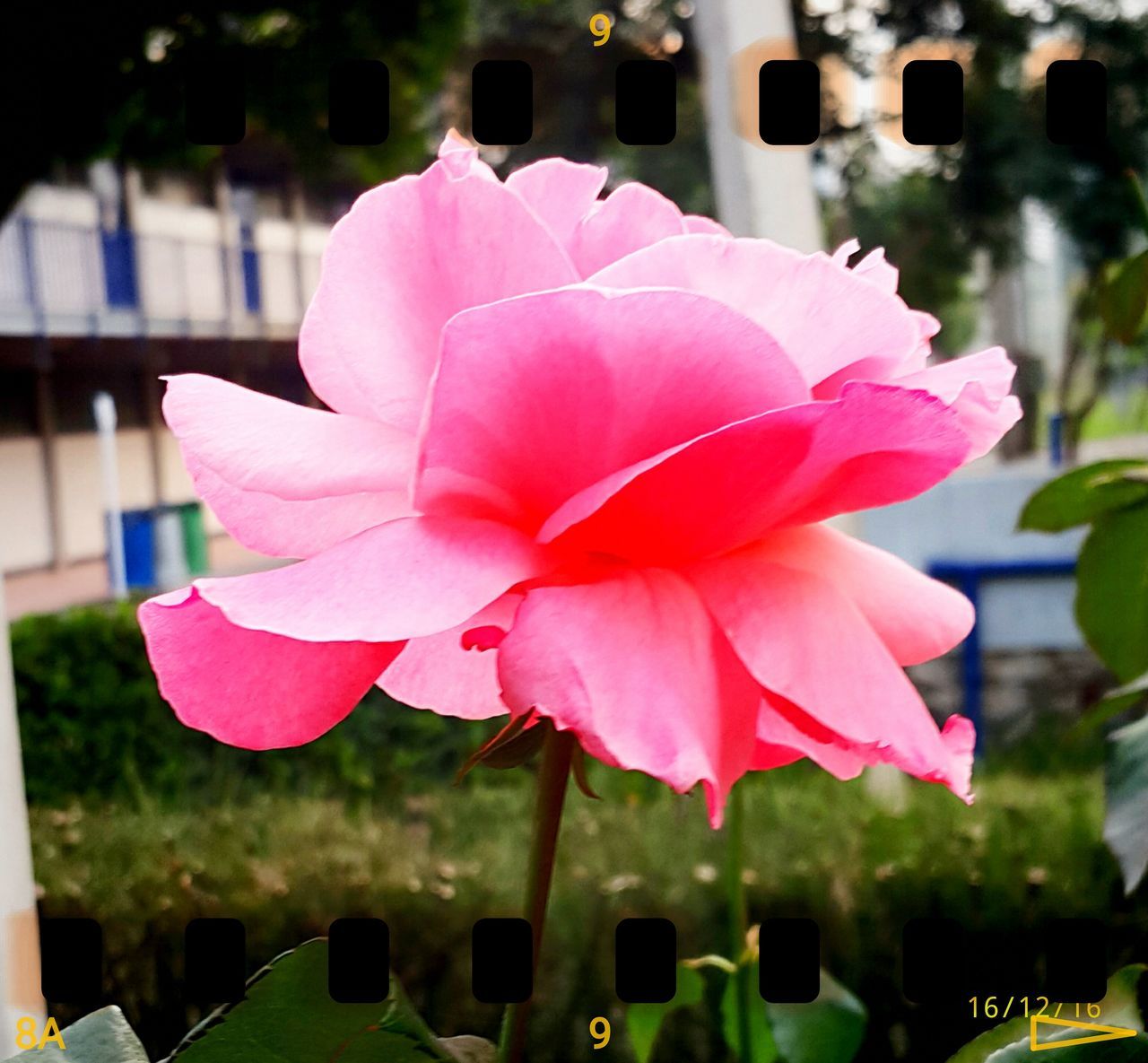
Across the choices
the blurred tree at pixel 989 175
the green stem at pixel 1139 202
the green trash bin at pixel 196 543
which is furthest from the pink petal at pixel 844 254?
the blurred tree at pixel 989 175

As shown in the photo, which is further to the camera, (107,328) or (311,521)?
(107,328)

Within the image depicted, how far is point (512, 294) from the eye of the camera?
102 millimetres

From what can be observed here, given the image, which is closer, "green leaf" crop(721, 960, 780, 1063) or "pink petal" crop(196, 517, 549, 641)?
"pink petal" crop(196, 517, 549, 641)

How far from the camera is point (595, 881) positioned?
1046mm

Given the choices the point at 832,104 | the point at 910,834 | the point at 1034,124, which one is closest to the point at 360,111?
the point at 910,834

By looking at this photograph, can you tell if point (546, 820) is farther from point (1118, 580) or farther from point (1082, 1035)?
point (1118, 580)

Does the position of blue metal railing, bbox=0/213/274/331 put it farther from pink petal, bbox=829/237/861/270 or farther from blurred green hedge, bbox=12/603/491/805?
pink petal, bbox=829/237/861/270

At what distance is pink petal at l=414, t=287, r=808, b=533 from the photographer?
9cm

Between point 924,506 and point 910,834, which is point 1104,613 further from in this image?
point 924,506

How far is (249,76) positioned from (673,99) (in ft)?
4.08

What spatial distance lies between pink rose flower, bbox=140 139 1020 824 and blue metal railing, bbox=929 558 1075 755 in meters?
1.60

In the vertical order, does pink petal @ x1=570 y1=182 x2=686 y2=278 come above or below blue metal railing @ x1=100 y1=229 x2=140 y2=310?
below

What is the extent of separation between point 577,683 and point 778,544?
3 centimetres

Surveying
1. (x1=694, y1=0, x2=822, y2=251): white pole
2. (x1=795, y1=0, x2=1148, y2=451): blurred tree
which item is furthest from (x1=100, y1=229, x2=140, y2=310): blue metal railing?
(x1=795, y1=0, x2=1148, y2=451): blurred tree
